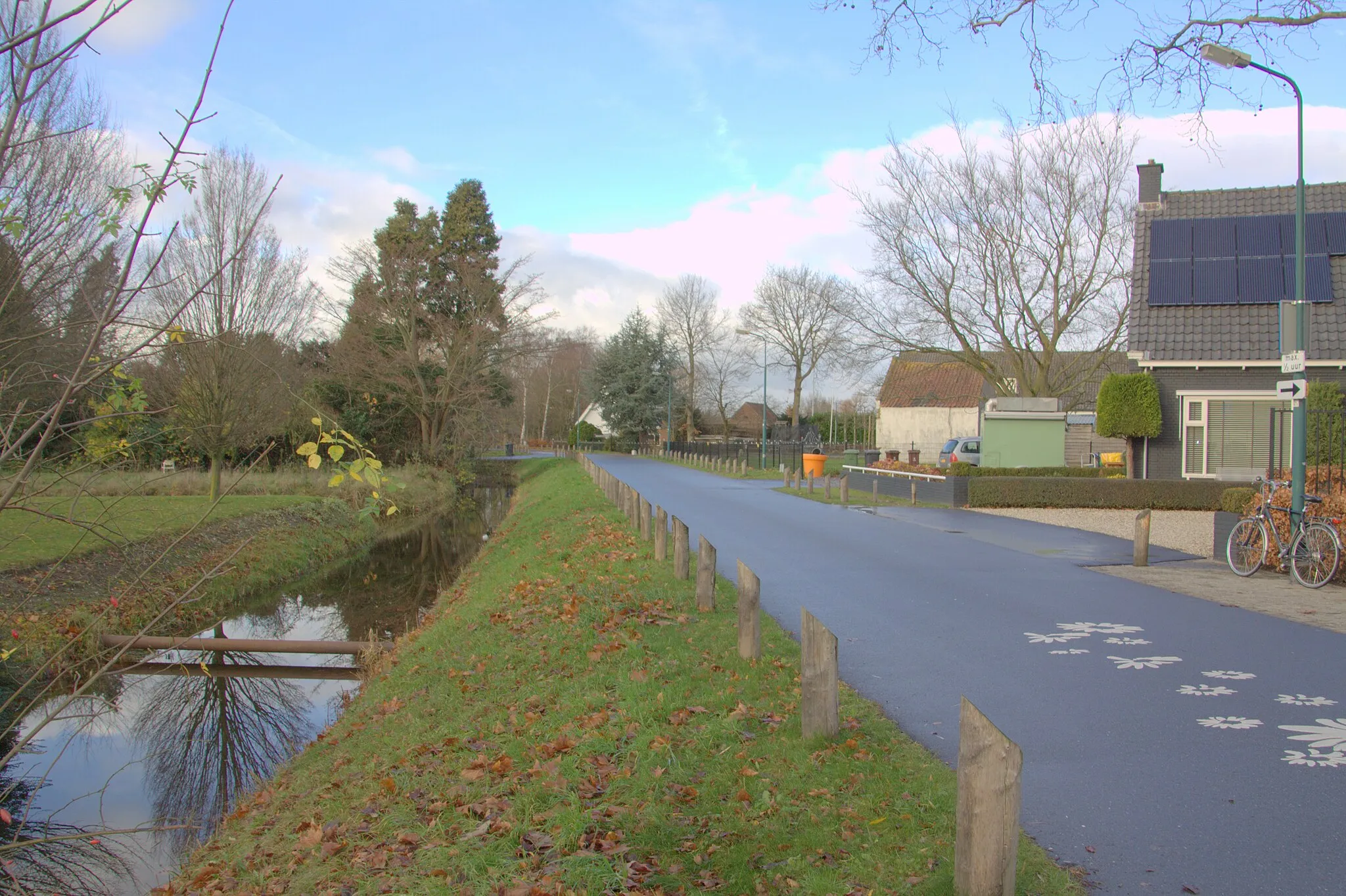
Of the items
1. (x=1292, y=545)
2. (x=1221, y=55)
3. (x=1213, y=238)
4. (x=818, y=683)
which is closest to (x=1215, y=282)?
(x=1213, y=238)

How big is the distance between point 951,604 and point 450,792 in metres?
5.92

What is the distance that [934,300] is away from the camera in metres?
30.8

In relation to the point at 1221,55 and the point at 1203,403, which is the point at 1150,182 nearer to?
the point at 1203,403

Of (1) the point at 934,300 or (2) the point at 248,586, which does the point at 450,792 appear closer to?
(2) the point at 248,586

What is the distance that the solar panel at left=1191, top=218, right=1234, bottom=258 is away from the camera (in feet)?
77.5

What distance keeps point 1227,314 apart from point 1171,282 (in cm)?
160

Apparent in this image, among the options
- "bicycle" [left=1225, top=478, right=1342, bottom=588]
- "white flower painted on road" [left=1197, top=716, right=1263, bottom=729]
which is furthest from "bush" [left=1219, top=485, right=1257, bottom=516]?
"white flower painted on road" [left=1197, top=716, right=1263, bottom=729]

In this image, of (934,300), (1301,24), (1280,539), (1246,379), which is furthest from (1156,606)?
(934,300)

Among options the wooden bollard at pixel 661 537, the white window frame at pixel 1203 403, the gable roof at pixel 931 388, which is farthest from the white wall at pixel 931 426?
the wooden bollard at pixel 661 537

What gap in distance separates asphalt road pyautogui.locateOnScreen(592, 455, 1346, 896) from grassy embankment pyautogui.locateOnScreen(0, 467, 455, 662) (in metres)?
3.73

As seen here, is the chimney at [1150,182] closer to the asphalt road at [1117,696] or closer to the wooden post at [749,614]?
the asphalt road at [1117,696]

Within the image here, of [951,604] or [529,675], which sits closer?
[529,675]

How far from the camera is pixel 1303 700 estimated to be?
619 cm

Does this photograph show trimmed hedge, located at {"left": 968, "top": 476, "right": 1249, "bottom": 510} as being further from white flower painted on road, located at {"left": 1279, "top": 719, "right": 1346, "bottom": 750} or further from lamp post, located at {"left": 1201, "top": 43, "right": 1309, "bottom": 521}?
white flower painted on road, located at {"left": 1279, "top": 719, "right": 1346, "bottom": 750}
